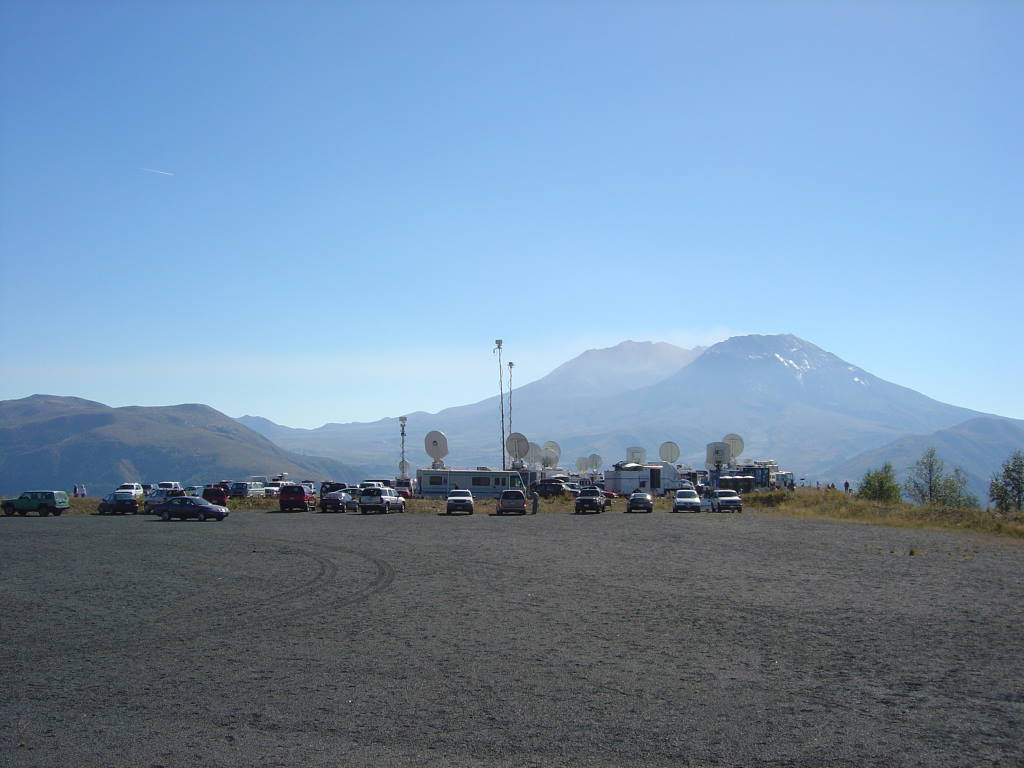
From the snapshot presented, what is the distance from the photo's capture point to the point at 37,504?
172 ft

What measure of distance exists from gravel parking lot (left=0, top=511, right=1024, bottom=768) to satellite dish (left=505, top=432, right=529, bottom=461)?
55721 millimetres

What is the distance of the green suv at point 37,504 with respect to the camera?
172ft

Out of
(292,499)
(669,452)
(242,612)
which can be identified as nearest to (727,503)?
(292,499)

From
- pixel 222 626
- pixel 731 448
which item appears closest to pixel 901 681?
pixel 222 626

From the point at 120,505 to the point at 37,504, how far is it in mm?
4777

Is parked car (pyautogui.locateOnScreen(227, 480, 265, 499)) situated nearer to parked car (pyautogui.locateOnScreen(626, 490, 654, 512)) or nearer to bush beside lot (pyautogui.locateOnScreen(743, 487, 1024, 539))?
parked car (pyautogui.locateOnScreen(626, 490, 654, 512))

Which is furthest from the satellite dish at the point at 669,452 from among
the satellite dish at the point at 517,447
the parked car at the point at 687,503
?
the parked car at the point at 687,503

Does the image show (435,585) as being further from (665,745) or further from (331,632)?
(665,745)

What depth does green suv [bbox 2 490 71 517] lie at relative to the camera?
5238 centimetres

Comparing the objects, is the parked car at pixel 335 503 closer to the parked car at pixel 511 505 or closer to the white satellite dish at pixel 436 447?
the parked car at pixel 511 505

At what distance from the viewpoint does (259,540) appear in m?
30.4

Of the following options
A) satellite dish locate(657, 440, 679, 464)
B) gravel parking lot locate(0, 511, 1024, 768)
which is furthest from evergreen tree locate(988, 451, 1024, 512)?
gravel parking lot locate(0, 511, 1024, 768)

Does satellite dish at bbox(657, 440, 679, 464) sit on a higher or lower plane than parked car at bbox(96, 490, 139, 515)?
higher

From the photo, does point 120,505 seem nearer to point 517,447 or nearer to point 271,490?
point 271,490
